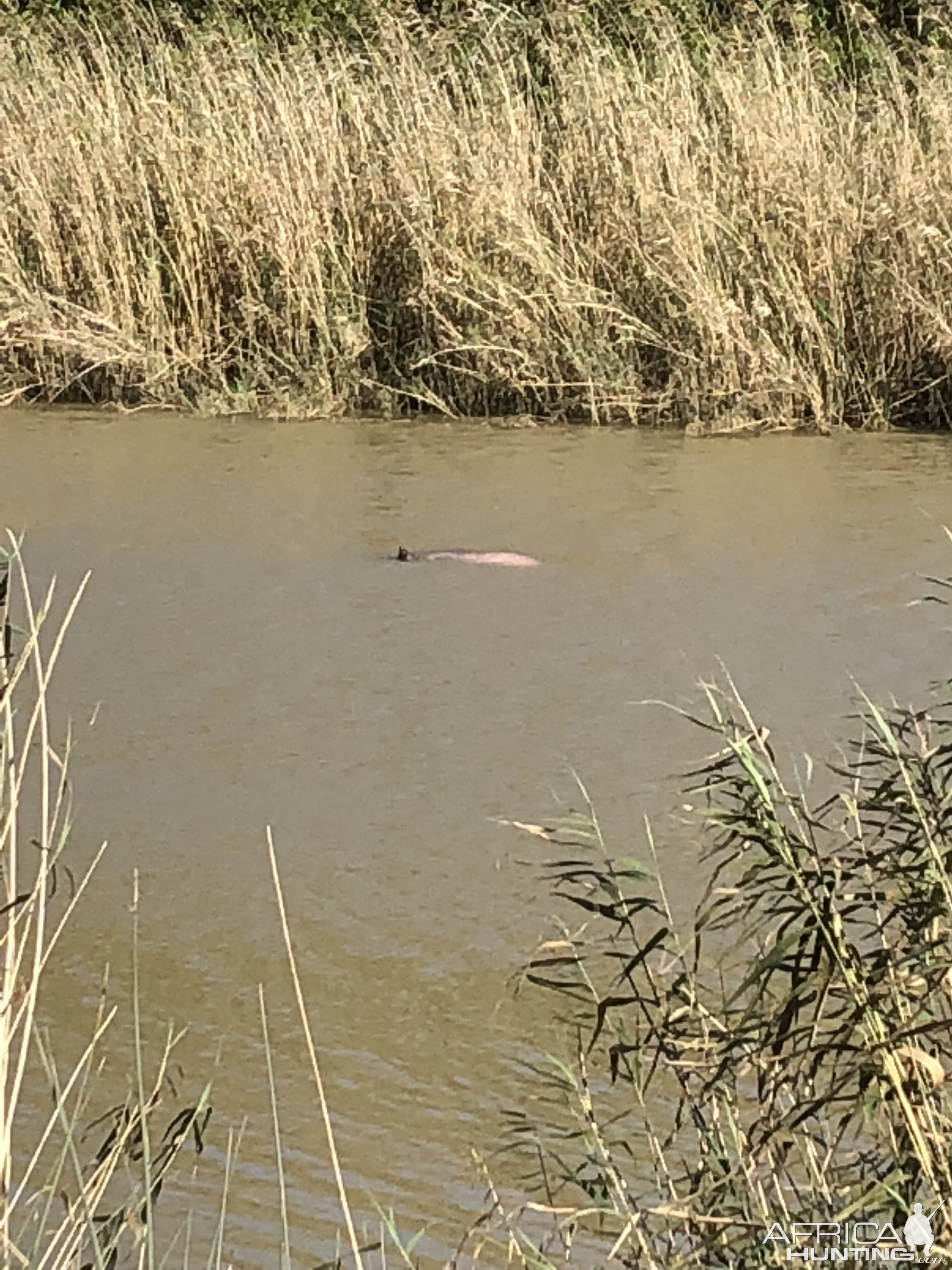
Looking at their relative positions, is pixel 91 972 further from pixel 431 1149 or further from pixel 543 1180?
pixel 543 1180

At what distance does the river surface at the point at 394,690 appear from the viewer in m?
2.78

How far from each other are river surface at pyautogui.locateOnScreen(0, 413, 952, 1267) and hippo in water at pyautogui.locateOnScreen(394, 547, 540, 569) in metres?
0.06

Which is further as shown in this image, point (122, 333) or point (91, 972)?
point (122, 333)

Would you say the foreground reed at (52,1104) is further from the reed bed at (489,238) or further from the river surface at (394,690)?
the reed bed at (489,238)

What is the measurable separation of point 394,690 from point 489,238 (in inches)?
113

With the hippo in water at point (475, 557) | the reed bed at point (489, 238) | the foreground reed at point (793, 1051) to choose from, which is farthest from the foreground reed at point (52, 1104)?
the reed bed at point (489, 238)

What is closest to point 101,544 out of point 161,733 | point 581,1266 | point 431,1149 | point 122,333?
point 161,733

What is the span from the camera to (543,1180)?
86.7 inches

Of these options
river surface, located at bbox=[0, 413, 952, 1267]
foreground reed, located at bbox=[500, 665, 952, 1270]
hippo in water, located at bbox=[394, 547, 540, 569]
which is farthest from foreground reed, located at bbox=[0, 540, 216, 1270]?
hippo in water, located at bbox=[394, 547, 540, 569]

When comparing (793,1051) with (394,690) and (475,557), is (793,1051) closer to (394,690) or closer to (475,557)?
(394,690)

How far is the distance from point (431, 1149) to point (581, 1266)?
1.10 ft

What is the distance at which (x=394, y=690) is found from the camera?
421cm

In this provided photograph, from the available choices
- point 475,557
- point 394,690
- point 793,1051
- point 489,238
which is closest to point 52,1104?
point 793,1051

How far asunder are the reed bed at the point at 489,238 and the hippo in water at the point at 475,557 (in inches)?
61.9
